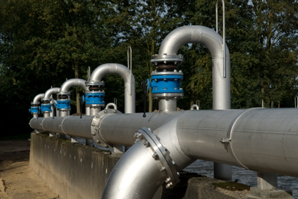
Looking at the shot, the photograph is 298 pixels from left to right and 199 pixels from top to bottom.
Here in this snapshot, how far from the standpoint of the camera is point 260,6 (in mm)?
31250

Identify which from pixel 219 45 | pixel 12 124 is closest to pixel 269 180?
pixel 219 45

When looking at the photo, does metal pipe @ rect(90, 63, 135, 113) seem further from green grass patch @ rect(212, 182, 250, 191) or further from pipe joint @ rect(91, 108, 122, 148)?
green grass patch @ rect(212, 182, 250, 191)

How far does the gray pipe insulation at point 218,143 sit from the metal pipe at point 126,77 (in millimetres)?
4700

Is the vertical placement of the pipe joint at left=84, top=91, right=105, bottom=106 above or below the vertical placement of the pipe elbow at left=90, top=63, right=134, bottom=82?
below

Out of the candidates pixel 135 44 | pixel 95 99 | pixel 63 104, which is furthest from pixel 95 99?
pixel 135 44

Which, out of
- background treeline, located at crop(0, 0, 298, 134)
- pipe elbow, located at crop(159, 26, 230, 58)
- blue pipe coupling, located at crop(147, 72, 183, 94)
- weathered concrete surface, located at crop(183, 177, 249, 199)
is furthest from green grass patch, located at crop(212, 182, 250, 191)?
background treeline, located at crop(0, 0, 298, 134)

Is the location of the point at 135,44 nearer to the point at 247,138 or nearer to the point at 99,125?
the point at 99,125

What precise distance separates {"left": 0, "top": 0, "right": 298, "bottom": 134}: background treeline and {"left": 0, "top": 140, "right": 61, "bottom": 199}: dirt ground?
12055 mm

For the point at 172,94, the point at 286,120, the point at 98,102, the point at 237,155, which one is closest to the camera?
the point at 286,120

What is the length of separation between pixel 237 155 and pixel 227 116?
1.16ft

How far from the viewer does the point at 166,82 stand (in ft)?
17.5

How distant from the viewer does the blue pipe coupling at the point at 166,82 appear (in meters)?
5.30

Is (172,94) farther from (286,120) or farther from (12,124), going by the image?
(12,124)

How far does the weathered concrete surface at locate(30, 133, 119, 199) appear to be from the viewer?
24.0 ft
